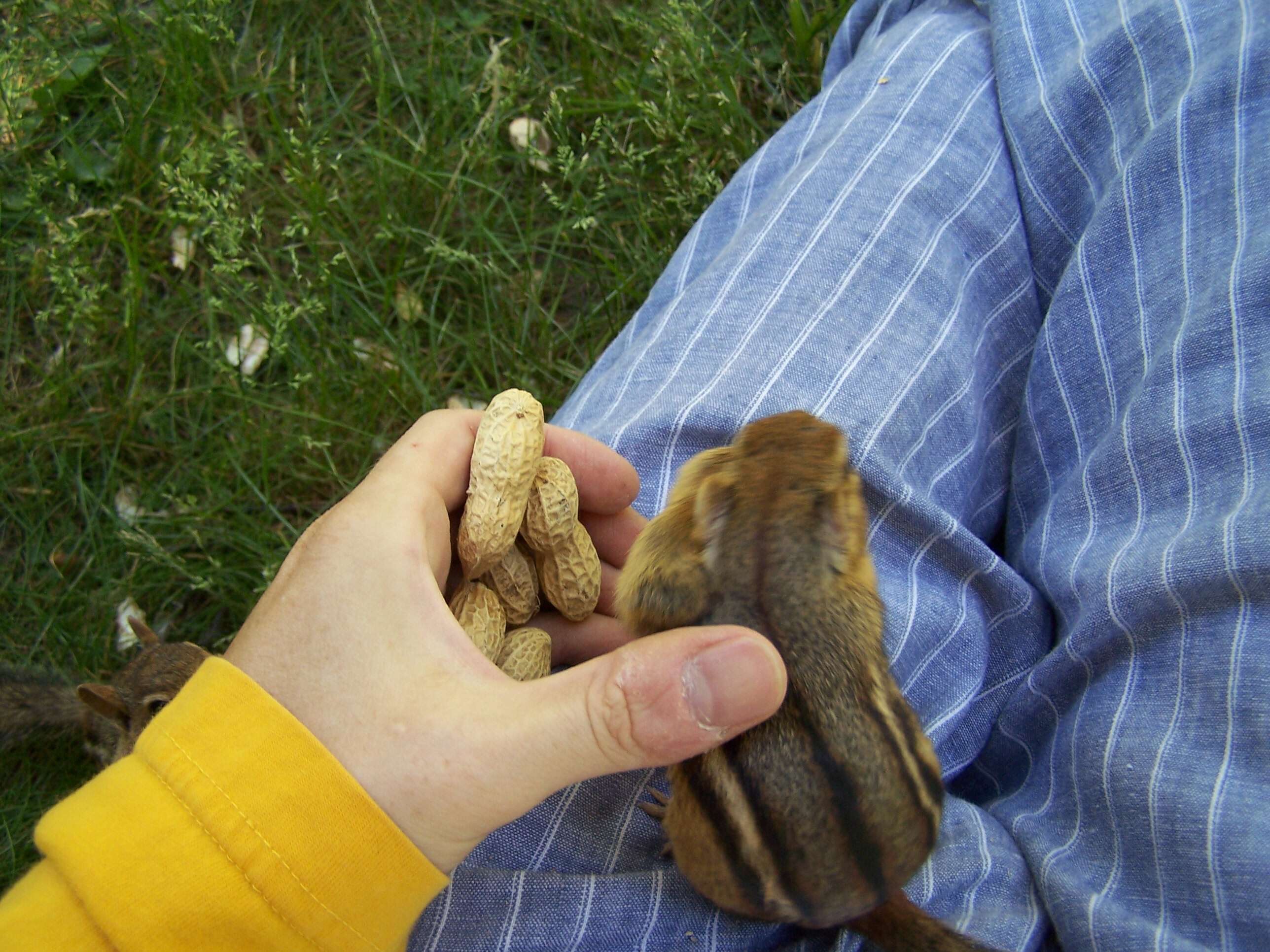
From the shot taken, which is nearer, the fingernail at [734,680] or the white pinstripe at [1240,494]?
the fingernail at [734,680]

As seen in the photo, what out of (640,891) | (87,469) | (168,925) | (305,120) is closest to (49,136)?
(305,120)

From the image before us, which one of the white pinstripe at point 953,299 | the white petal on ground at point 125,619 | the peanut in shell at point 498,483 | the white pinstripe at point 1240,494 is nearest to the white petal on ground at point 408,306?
the white petal on ground at point 125,619

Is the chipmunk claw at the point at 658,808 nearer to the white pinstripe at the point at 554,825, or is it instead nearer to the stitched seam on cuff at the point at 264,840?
the white pinstripe at the point at 554,825

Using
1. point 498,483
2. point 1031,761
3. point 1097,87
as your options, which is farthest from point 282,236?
point 1031,761

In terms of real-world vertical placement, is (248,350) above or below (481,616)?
above

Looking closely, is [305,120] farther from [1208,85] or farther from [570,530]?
[1208,85]

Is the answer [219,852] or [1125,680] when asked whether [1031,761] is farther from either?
[219,852]
